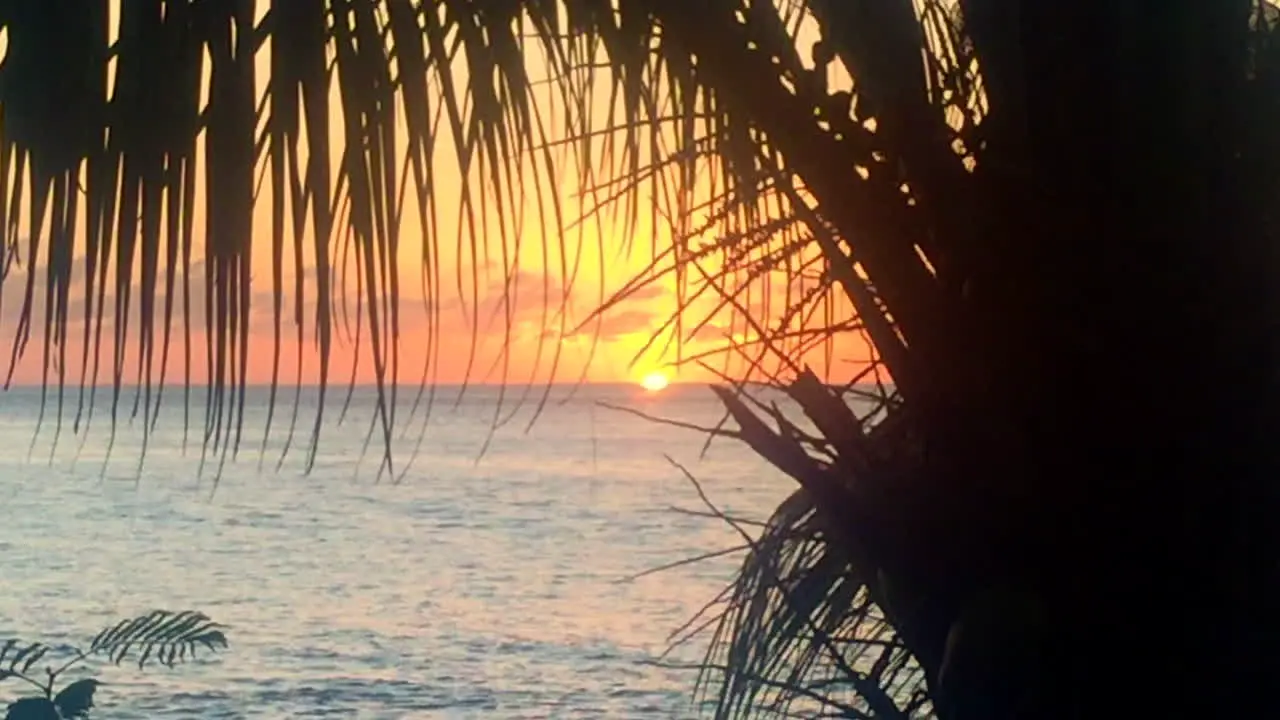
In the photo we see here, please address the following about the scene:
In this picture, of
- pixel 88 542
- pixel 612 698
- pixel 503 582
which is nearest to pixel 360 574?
pixel 503 582

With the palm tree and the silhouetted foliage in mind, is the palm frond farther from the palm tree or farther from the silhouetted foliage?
the palm tree

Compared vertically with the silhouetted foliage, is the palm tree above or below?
above

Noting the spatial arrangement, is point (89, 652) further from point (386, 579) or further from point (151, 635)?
point (386, 579)

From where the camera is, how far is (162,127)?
729 millimetres

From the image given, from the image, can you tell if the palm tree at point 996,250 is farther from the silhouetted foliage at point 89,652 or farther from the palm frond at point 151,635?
the palm frond at point 151,635

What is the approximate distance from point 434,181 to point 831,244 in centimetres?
40

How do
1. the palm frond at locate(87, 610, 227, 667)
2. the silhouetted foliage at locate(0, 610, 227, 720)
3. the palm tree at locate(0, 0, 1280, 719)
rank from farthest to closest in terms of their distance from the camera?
the palm frond at locate(87, 610, 227, 667) < the silhouetted foliage at locate(0, 610, 227, 720) < the palm tree at locate(0, 0, 1280, 719)

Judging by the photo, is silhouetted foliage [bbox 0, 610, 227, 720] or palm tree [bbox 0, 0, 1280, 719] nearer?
palm tree [bbox 0, 0, 1280, 719]

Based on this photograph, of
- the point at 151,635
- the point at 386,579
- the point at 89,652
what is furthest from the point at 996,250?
the point at 386,579

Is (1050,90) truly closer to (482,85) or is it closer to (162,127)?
(482,85)

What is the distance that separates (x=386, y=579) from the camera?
1121 inches

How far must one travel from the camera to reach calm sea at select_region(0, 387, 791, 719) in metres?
18.3

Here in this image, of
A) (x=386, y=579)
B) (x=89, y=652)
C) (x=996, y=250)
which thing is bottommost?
(x=386, y=579)

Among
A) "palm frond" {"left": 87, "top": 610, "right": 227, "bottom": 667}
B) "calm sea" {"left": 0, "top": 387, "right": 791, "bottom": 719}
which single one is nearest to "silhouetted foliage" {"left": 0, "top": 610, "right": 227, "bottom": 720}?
"palm frond" {"left": 87, "top": 610, "right": 227, "bottom": 667}
